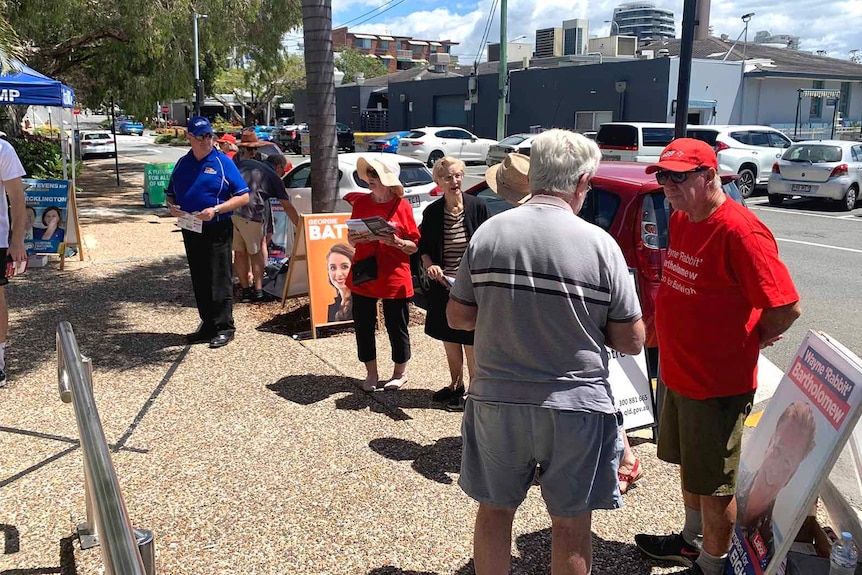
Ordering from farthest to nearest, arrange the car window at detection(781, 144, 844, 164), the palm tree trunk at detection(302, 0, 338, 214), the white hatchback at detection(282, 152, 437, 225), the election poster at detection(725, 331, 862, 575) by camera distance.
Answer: the car window at detection(781, 144, 844, 164), the white hatchback at detection(282, 152, 437, 225), the palm tree trunk at detection(302, 0, 338, 214), the election poster at detection(725, 331, 862, 575)

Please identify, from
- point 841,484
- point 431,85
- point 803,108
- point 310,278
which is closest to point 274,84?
point 431,85

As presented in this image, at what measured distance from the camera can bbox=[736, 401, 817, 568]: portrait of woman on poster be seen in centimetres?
276

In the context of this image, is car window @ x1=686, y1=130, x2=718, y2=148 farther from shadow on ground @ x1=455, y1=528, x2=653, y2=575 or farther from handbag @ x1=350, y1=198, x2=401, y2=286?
shadow on ground @ x1=455, y1=528, x2=653, y2=575

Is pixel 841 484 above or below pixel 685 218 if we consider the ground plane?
below

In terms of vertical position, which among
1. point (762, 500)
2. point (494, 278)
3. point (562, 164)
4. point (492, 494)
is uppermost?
point (562, 164)

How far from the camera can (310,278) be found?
6.88 m

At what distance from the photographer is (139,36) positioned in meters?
13.9

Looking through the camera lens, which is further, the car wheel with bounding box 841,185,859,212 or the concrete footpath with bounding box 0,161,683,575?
the car wheel with bounding box 841,185,859,212

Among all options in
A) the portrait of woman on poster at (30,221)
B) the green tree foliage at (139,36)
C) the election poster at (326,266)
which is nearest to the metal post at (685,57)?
the election poster at (326,266)

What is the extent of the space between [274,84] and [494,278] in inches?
2345

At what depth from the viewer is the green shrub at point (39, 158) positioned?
16672mm

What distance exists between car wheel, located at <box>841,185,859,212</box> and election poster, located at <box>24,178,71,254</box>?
15835 millimetres

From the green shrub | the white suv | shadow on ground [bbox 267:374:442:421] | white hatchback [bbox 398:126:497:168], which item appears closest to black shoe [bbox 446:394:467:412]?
shadow on ground [bbox 267:374:442:421]

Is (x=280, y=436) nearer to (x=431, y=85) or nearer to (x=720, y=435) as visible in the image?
(x=720, y=435)
